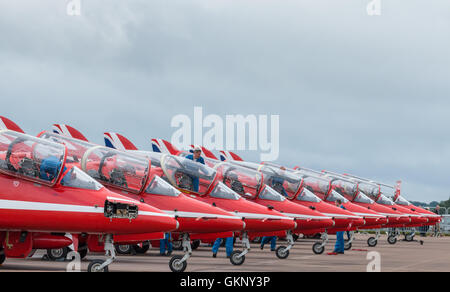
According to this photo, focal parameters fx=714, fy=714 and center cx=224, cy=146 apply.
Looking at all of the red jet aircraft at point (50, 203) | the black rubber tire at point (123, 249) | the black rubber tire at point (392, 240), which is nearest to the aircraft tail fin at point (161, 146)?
the black rubber tire at point (123, 249)

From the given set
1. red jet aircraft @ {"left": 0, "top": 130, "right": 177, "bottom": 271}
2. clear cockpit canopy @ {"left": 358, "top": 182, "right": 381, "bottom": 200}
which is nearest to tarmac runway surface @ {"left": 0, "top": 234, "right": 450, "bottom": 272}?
red jet aircraft @ {"left": 0, "top": 130, "right": 177, "bottom": 271}

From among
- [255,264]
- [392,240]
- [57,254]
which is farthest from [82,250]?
[392,240]

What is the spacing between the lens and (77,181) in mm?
13469

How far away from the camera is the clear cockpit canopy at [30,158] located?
13.1 meters

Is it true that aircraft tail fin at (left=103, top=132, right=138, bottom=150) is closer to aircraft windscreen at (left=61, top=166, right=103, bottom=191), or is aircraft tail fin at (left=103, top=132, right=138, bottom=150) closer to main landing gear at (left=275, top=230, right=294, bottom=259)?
main landing gear at (left=275, top=230, right=294, bottom=259)

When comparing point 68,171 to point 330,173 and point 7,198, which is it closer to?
point 7,198

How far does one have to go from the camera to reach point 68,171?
535 inches

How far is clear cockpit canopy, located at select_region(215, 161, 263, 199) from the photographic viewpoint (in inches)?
822

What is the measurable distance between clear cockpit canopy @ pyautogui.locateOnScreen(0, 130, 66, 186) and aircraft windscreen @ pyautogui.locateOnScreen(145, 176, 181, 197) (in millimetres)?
3163

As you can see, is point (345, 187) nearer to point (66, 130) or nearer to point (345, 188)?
point (345, 188)

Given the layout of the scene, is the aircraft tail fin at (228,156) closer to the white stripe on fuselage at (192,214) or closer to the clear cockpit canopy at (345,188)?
the clear cockpit canopy at (345,188)

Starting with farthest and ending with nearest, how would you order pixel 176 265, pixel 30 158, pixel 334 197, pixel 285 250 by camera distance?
1. pixel 334 197
2. pixel 285 250
3. pixel 176 265
4. pixel 30 158

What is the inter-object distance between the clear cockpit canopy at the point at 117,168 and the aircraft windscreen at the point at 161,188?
0.39 m

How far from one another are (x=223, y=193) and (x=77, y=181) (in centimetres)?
599
